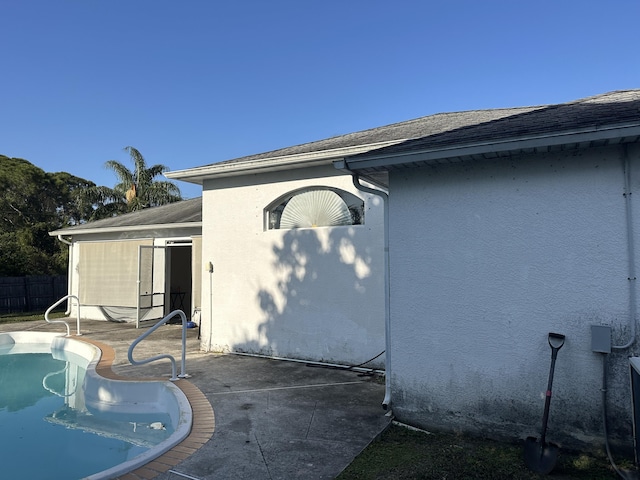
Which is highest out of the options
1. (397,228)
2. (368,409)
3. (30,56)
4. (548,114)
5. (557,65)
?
(30,56)

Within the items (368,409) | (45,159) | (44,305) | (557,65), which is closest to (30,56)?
(44,305)

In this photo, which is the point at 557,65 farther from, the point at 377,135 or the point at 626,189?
the point at 626,189

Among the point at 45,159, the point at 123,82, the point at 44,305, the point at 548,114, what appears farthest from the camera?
the point at 45,159

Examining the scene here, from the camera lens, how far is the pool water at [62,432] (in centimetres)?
459

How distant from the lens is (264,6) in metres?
12.0

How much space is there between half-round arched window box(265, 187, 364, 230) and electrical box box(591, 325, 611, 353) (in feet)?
13.9

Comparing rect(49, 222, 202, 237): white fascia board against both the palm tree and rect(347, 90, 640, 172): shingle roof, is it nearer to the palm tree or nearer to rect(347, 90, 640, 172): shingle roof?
rect(347, 90, 640, 172): shingle roof

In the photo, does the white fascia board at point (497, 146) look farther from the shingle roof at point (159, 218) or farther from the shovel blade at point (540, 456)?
the shingle roof at point (159, 218)

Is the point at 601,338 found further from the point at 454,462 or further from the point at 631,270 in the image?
the point at 454,462

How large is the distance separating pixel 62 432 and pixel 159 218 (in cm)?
914

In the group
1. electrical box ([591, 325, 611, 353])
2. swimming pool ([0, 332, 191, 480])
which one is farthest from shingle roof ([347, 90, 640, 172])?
swimming pool ([0, 332, 191, 480])

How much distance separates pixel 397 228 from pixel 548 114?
92.2 inches

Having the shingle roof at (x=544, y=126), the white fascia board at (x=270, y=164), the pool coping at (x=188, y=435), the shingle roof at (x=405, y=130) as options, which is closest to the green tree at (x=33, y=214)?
the white fascia board at (x=270, y=164)

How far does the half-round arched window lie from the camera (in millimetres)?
7617
